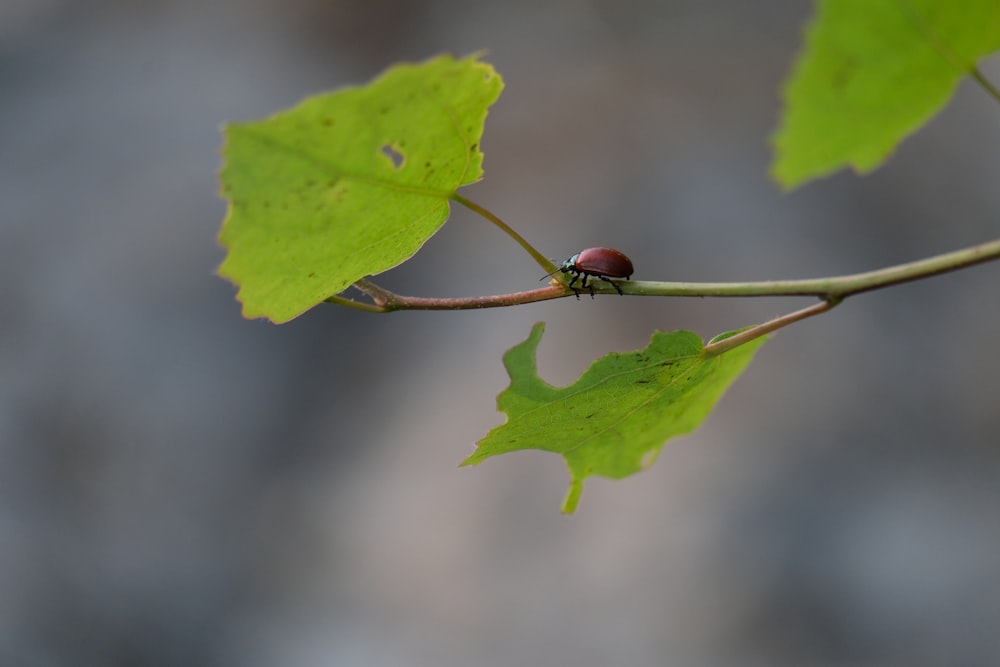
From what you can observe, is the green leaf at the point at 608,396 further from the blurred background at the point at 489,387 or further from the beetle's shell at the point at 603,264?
the blurred background at the point at 489,387

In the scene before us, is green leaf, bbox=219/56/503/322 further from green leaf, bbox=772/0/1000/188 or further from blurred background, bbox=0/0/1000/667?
blurred background, bbox=0/0/1000/667

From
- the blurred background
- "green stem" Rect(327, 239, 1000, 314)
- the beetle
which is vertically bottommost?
"green stem" Rect(327, 239, 1000, 314)

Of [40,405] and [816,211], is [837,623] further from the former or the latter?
[40,405]

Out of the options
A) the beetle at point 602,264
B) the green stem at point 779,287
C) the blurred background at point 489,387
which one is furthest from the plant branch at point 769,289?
the blurred background at point 489,387

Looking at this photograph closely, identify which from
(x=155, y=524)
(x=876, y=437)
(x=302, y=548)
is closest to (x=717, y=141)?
(x=876, y=437)

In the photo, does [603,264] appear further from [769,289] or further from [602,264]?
[769,289]

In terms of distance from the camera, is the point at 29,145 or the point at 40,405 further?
the point at 29,145

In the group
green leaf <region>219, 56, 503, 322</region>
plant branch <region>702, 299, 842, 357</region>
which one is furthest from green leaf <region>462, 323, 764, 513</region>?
green leaf <region>219, 56, 503, 322</region>
